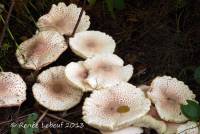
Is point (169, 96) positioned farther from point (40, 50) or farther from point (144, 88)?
point (40, 50)

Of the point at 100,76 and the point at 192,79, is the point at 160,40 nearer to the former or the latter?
the point at 192,79

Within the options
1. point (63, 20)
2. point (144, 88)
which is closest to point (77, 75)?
point (144, 88)

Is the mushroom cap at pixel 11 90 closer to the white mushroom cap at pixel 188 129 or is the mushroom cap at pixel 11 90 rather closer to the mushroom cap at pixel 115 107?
the mushroom cap at pixel 115 107

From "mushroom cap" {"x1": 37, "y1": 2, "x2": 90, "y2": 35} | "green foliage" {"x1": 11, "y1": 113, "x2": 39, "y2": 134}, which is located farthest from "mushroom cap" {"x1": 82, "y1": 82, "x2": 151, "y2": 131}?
"mushroom cap" {"x1": 37, "y1": 2, "x2": 90, "y2": 35}

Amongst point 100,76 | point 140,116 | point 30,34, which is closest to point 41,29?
point 30,34

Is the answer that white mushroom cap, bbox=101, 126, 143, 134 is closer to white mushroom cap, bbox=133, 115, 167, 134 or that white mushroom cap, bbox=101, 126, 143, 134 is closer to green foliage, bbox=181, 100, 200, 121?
white mushroom cap, bbox=133, 115, 167, 134

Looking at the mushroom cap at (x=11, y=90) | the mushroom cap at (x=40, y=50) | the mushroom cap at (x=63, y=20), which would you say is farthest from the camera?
the mushroom cap at (x=63, y=20)

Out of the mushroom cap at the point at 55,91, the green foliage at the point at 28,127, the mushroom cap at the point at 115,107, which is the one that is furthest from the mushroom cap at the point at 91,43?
the green foliage at the point at 28,127
